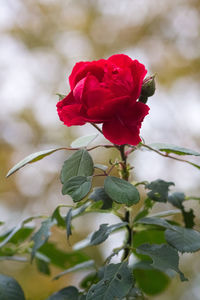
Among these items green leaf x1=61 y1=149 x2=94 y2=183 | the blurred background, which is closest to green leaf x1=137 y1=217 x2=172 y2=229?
green leaf x1=61 y1=149 x2=94 y2=183

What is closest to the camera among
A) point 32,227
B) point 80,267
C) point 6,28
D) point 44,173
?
point 80,267

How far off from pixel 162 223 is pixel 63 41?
2.99 metres

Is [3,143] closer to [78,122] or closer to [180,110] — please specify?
[180,110]

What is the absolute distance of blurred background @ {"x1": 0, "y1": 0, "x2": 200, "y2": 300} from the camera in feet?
9.00

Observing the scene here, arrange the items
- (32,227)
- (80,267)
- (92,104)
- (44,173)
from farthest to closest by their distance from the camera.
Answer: (44,173) → (32,227) → (80,267) → (92,104)

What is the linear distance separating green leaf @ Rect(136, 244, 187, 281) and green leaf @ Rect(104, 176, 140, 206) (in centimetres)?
10

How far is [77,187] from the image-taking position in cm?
45

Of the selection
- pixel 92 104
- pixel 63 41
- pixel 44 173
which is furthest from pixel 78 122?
pixel 63 41

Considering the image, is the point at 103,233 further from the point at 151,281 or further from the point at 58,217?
the point at 151,281

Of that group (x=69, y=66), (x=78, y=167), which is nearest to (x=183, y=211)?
(x=78, y=167)

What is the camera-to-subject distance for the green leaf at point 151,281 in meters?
0.79

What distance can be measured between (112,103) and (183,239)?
0.66ft

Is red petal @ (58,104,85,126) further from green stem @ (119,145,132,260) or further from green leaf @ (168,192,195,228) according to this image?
green leaf @ (168,192,195,228)

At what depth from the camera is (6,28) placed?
3.25 meters
